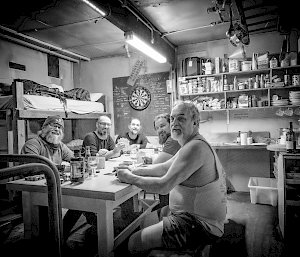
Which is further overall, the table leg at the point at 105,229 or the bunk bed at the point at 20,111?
the bunk bed at the point at 20,111

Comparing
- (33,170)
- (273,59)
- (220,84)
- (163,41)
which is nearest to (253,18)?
(273,59)

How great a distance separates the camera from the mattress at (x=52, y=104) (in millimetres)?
4191

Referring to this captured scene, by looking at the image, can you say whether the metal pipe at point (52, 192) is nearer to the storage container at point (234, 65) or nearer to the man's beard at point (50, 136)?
the man's beard at point (50, 136)

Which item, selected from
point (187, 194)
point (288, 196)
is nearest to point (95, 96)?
point (288, 196)

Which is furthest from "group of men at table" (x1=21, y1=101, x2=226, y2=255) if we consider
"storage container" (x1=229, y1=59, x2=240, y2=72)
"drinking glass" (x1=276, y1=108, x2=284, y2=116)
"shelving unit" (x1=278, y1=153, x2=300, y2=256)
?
"drinking glass" (x1=276, y1=108, x2=284, y2=116)

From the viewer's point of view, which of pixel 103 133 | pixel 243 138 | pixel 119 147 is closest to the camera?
pixel 119 147

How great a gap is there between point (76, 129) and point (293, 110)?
550 centimetres

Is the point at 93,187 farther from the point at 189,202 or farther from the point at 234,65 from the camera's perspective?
the point at 234,65

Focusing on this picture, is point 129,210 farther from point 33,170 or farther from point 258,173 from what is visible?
point 258,173

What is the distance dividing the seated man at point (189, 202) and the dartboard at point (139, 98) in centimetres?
461

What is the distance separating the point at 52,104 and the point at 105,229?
11.5 feet

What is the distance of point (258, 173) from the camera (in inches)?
216

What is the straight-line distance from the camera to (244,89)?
523cm

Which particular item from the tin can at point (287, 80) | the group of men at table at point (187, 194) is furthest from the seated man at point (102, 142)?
the tin can at point (287, 80)
